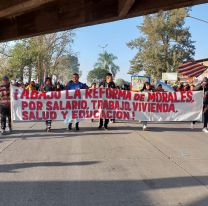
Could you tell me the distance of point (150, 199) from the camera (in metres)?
5.75

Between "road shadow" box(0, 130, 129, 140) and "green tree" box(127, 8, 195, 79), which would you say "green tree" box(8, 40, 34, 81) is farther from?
"road shadow" box(0, 130, 129, 140)

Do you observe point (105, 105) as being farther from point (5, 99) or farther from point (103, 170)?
point (103, 170)

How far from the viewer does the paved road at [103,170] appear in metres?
→ 5.81

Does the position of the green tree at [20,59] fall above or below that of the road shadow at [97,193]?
above

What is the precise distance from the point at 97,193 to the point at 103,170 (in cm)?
152

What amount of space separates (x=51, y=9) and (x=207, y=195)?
5.77 m

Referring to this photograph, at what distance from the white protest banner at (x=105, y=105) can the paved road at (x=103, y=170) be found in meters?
1.34

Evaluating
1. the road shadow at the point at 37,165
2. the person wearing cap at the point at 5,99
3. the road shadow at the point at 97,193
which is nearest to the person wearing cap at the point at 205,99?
the person wearing cap at the point at 5,99

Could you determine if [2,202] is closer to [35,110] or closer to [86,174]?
[86,174]

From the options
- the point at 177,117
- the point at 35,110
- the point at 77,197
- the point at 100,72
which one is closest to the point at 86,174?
the point at 77,197

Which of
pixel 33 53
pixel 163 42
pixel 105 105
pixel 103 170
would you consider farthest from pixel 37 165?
pixel 163 42

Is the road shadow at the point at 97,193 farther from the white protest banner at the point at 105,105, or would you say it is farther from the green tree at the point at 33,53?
the green tree at the point at 33,53

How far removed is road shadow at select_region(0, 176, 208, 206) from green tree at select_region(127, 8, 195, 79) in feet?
229

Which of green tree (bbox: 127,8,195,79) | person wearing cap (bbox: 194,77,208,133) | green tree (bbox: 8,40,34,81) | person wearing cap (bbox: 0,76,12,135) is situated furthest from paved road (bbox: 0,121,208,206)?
green tree (bbox: 127,8,195,79)
